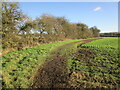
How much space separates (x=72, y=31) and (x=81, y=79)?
31482 mm

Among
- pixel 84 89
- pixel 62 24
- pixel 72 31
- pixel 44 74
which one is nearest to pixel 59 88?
pixel 84 89

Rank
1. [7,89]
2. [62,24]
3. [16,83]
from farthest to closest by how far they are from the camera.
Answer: [62,24], [16,83], [7,89]

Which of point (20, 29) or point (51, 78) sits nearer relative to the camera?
point (51, 78)

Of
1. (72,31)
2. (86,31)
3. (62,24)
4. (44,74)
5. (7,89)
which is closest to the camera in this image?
(7,89)

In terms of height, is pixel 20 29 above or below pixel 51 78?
above

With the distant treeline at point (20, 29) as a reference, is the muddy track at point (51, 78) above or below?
below

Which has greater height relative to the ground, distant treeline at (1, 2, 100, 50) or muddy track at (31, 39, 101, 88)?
distant treeline at (1, 2, 100, 50)

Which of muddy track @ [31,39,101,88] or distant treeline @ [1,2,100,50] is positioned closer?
muddy track @ [31,39,101,88]

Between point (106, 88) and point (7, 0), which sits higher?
point (7, 0)

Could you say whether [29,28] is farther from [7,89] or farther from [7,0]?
[7,89]

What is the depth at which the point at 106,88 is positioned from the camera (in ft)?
14.9

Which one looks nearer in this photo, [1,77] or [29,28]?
[1,77]

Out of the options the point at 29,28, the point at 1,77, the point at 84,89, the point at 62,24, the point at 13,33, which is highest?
the point at 62,24

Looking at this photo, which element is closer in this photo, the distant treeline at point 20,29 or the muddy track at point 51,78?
the muddy track at point 51,78
